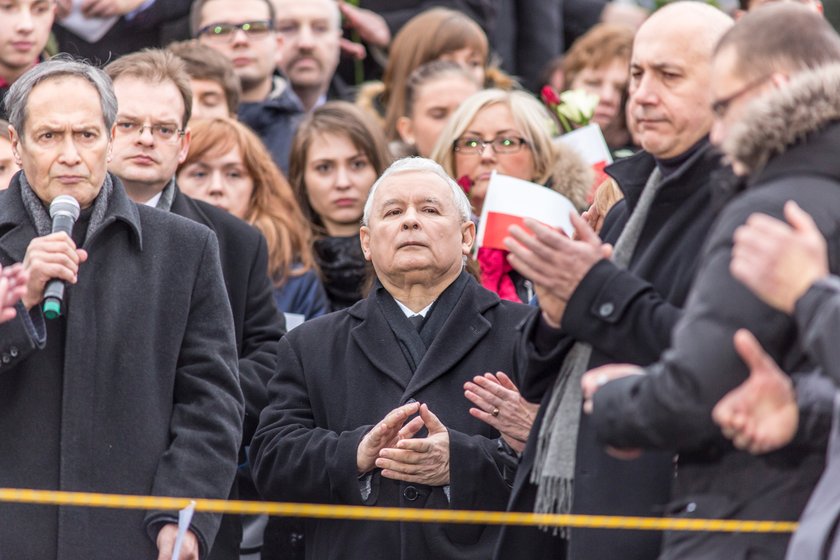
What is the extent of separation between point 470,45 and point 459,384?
3.49m

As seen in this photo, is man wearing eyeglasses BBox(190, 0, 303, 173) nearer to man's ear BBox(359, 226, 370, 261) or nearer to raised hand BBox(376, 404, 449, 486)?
man's ear BBox(359, 226, 370, 261)

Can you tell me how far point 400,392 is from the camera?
5203mm

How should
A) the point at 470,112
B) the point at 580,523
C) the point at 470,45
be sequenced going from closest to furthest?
the point at 580,523 < the point at 470,112 < the point at 470,45

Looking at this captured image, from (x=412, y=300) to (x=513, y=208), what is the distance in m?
0.88

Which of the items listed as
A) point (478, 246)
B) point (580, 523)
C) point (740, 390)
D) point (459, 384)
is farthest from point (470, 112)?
point (740, 390)

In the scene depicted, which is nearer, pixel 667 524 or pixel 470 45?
pixel 667 524

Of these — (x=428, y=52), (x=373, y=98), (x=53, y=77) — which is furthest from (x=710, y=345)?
(x=373, y=98)

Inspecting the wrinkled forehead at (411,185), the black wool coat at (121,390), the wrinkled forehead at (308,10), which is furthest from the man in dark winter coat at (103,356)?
the wrinkled forehead at (308,10)

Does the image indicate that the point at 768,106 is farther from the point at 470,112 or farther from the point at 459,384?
the point at 470,112

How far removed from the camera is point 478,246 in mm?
6297

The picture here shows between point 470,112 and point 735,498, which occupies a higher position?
point 470,112

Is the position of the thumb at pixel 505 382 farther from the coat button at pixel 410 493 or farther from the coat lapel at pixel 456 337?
the coat button at pixel 410 493

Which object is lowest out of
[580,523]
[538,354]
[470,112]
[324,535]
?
[324,535]

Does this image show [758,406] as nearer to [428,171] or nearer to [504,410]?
[504,410]
